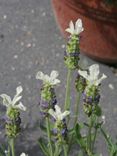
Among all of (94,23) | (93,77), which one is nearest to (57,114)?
(93,77)

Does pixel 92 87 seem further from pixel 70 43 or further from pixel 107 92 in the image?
pixel 107 92

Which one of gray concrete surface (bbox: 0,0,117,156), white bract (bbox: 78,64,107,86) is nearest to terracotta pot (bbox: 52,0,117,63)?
gray concrete surface (bbox: 0,0,117,156)

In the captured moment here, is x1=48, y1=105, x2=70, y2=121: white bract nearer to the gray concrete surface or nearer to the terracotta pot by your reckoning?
the gray concrete surface

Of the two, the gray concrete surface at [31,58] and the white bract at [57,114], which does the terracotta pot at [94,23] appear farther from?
the white bract at [57,114]

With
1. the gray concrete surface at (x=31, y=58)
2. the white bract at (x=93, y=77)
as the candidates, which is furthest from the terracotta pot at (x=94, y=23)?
the white bract at (x=93, y=77)

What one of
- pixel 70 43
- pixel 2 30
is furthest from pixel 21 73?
pixel 70 43

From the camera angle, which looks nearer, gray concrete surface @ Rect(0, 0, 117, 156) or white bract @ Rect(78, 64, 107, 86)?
white bract @ Rect(78, 64, 107, 86)
